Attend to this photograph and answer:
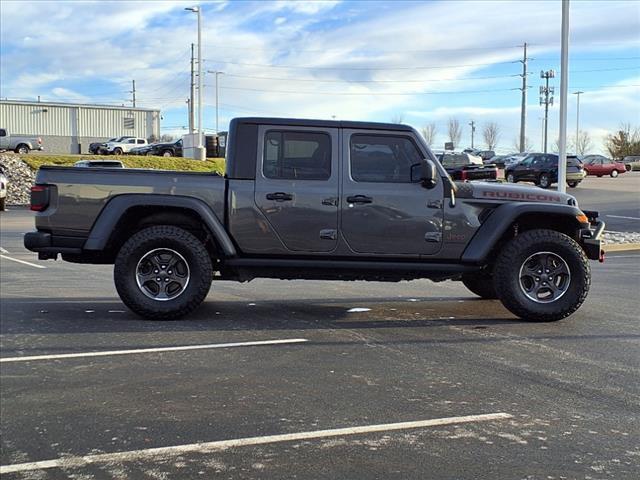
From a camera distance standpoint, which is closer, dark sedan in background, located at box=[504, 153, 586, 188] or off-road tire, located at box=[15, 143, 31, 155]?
dark sedan in background, located at box=[504, 153, 586, 188]

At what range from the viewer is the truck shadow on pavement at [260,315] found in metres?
6.66

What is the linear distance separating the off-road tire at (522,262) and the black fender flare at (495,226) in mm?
224

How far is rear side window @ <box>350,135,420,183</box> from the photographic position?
22.7ft

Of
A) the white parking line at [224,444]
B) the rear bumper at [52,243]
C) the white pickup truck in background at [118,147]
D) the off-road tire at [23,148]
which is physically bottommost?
the white parking line at [224,444]

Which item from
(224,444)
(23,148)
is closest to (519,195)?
(224,444)

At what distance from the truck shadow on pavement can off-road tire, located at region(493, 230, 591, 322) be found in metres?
0.26

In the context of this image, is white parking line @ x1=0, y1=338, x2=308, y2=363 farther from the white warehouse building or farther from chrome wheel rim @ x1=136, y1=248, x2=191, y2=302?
the white warehouse building

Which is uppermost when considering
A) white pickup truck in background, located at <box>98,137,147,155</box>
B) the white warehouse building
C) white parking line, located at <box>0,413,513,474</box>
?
the white warehouse building

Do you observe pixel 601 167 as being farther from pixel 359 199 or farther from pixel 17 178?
pixel 359 199

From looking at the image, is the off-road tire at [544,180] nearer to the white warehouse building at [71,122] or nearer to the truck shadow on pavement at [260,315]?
the truck shadow on pavement at [260,315]

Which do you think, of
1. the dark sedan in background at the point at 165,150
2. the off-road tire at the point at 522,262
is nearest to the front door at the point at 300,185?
the off-road tire at the point at 522,262

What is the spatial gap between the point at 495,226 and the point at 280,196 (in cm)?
221

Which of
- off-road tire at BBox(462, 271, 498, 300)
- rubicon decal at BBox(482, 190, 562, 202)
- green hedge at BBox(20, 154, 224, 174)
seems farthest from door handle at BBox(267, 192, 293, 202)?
green hedge at BBox(20, 154, 224, 174)

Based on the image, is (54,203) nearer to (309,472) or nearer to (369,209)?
(369,209)
